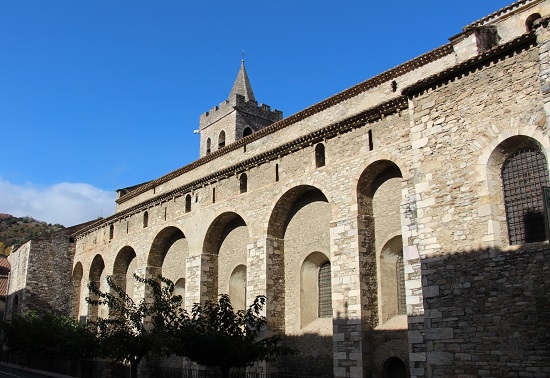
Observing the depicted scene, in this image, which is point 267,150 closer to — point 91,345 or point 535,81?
point 91,345

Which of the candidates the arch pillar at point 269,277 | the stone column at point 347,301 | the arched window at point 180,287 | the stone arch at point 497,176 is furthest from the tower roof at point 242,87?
the stone arch at point 497,176

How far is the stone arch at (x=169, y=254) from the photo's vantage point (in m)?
25.5

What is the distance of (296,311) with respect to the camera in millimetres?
19312

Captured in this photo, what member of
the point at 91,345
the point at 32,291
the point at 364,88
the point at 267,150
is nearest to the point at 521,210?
the point at 364,88

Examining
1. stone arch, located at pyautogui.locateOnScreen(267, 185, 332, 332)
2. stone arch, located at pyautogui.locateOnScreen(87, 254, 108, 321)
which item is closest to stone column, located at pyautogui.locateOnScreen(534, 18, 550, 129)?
stone arch, located at pyautogui.locateOnScreen(267, 185, 332, 332)

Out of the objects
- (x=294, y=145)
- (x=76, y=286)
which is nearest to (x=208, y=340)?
(x=294, y=145)

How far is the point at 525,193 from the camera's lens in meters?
11.7

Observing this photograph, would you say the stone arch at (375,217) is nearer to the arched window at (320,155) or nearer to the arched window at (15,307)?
the arched window at (320,155)

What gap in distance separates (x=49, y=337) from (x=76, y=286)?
864 centimetres

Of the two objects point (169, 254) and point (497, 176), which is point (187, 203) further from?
point (497, 176)

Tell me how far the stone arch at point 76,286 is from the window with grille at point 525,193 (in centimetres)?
2914

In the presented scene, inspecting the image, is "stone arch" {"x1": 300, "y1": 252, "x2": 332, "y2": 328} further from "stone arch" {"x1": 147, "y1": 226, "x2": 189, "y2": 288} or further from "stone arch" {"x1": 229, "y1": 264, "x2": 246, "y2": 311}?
"stone arch" {"x1": 147, "y1": 226, "x2": 189, "y2": 288}

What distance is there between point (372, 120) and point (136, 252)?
1493cm

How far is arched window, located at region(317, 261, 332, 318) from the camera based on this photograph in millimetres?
18922
